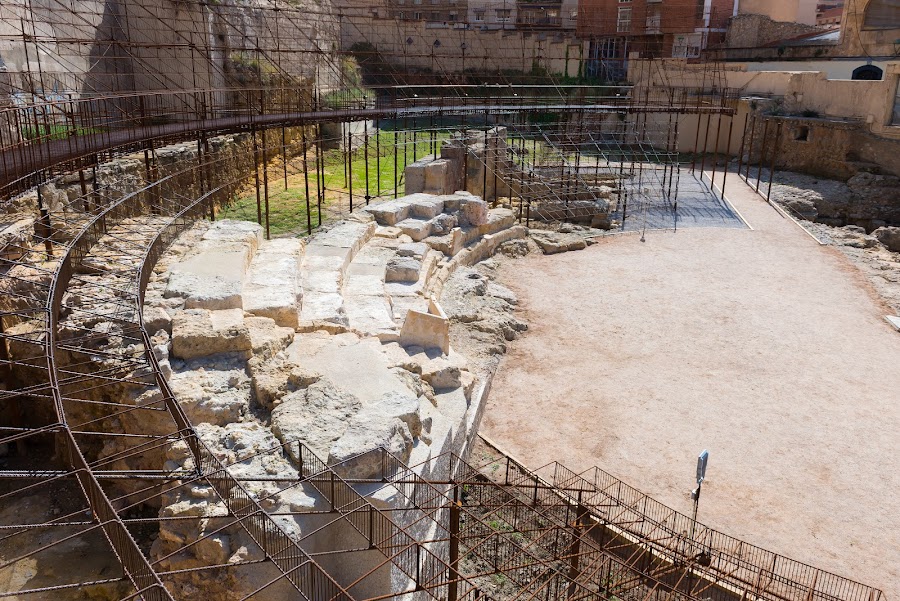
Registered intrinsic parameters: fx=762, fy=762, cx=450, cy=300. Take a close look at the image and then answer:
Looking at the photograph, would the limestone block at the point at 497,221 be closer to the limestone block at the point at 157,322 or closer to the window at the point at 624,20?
the limestone block at the point at 157,322

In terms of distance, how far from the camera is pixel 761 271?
56.8 feet

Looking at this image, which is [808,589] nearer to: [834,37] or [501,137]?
[501,137]

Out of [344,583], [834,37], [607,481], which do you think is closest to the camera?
[344,583]

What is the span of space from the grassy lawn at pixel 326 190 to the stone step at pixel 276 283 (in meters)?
3.16

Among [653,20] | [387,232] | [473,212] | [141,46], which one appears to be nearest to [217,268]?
[387,232]

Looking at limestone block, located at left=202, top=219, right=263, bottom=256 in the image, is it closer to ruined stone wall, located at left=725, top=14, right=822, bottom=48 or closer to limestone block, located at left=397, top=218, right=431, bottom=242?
limestone block, located at left=397, top=218, right=431, bottom=242

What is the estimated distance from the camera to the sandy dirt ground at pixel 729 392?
896cm

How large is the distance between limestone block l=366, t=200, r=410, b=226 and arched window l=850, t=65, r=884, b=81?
22045mm

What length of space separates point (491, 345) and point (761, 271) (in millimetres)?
7988

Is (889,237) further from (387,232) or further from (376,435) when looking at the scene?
(376,435)

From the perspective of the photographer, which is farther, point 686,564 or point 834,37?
point 834,37

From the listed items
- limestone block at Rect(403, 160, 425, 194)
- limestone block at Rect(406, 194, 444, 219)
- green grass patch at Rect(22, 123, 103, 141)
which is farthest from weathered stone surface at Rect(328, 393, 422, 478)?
limestone block at Rect(403, 160, 425, 194)

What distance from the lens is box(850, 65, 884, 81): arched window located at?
2955 cm

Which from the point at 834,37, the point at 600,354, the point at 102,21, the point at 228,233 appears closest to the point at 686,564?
the point at 600,354
